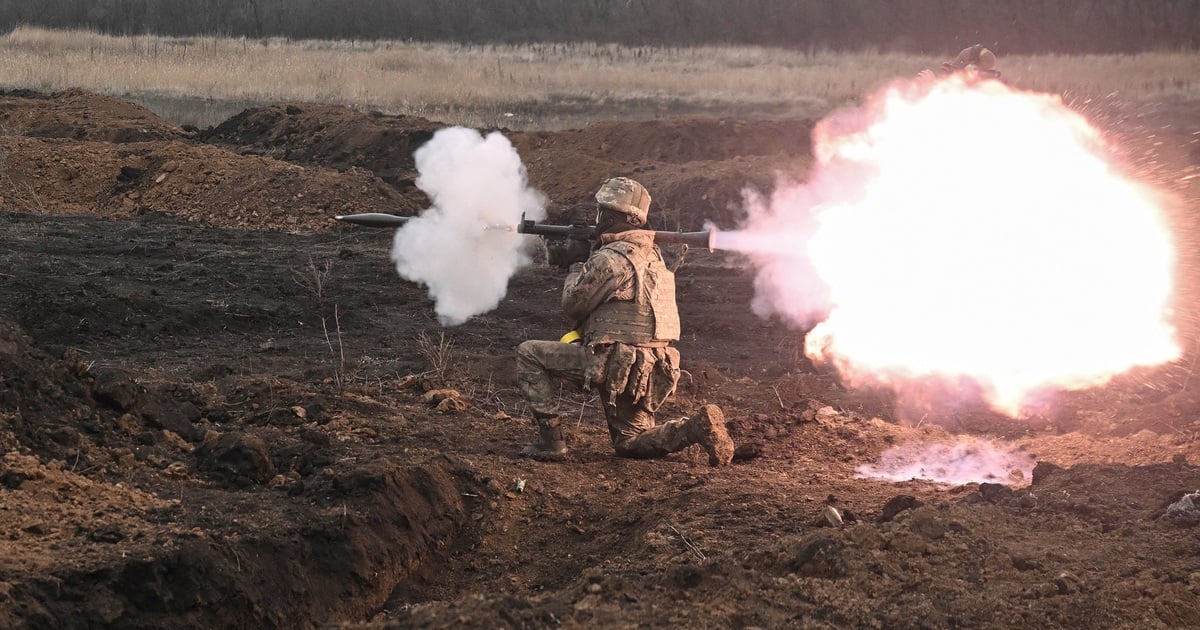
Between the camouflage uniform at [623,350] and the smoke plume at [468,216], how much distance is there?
5.14 feet

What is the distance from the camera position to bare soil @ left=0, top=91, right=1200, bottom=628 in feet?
18.5

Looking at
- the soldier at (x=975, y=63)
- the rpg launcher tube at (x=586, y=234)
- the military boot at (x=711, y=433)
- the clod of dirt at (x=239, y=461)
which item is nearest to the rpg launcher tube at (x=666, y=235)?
the rpg launcher tube at (x=586, y=234)

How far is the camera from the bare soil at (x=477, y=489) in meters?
5.65

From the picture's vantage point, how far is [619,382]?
841 cm

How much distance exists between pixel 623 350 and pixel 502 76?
3252 centimetres

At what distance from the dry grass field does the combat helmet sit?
24066mm

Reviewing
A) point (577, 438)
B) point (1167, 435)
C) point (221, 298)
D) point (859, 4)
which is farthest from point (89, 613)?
point (859, 4)

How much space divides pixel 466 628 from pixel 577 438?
14.0ft

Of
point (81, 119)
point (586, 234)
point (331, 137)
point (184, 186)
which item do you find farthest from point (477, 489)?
point (81, 119)

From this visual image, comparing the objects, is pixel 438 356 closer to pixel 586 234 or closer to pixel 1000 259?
pixel 586 234

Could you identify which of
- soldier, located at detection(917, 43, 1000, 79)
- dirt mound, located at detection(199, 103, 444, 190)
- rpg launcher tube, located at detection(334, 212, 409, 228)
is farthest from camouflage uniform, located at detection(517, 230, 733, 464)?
dirt mound, located at detection(199, 103, 444, 190)

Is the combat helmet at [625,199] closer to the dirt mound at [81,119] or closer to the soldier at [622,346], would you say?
the soldier at [622,346]

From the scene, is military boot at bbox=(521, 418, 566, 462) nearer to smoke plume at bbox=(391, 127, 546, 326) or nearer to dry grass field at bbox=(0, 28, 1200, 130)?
smoke plume at bbox=(391, 127, 546, 326)

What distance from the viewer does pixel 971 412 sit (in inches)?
424
